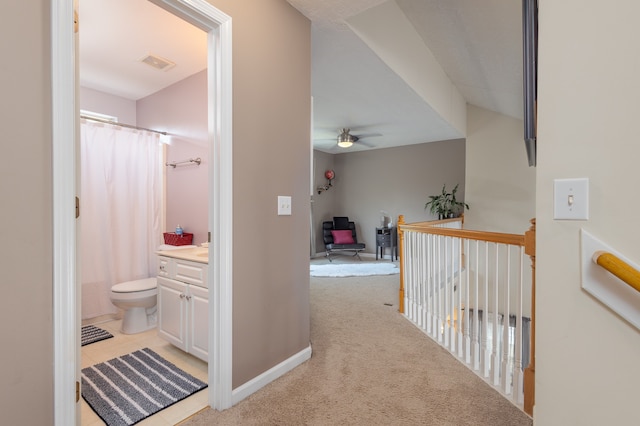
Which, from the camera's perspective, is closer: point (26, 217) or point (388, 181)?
point (26, 217)

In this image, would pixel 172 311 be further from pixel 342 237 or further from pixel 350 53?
pixel 342 237

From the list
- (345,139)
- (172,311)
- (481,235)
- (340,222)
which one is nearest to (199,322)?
(172,311)

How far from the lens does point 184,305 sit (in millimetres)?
2137

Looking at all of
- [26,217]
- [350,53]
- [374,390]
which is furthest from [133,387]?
[350,53]

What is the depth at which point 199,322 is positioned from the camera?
6.63ft

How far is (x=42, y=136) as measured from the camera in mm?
1006

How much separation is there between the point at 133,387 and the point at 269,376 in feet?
2.84

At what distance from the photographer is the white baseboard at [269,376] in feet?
5.48

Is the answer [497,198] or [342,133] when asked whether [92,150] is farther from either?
[497,198]

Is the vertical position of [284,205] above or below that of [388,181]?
below

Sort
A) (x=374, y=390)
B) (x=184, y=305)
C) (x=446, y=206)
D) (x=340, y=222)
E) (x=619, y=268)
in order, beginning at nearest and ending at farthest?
(x=619, y=268), (x=374, y=390), (x=184, y=305), (x=446, y=206), (x=340, y=222)

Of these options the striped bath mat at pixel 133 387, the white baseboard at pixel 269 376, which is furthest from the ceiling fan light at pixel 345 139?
the striped bath mat at pixel 133 387

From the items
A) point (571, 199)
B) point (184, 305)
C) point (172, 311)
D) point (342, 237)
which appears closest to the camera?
point (571, 199)

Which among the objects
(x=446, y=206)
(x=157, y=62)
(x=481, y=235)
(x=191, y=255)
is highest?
(x=157, y=62)
